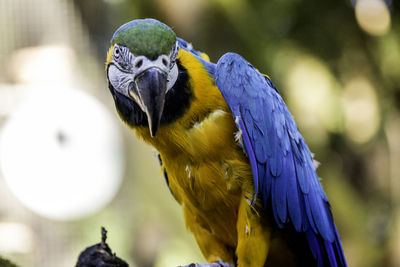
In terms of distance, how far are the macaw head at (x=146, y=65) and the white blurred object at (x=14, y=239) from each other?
264cm

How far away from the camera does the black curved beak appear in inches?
49.9

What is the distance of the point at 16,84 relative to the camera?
145 inches

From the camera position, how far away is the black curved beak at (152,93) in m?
1.27

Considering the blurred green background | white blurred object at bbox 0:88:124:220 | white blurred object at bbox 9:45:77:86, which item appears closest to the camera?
white blurred object at bbox 0:88:124:220

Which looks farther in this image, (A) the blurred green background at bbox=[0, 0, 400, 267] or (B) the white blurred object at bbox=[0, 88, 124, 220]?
(A) the blurred green background at bbox=[0, 0, 400, 267]

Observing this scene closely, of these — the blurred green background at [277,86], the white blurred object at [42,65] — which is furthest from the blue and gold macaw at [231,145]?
the white blurred object at [42,65]

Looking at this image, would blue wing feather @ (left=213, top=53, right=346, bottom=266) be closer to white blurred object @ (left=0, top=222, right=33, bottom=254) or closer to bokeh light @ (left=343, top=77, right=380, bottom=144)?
bokeh light @ (left=343, top=77, right=380, bottom=144)

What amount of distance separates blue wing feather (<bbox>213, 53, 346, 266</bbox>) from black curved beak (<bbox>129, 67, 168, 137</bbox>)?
0.92ft

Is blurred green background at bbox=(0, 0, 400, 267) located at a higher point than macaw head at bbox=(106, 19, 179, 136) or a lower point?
higher

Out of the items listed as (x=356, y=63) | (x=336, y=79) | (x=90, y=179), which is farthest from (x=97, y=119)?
(x=356, y=63)

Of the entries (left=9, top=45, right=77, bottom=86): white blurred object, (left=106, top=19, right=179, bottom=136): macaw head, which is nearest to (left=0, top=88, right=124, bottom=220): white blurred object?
(left=9, top=45, right=77, bottom=86): white blurred object

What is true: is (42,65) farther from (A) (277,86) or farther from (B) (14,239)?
(A) (277,86)

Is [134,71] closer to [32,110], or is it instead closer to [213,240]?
A: [213,240]

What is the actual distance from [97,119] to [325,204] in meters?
2.48
